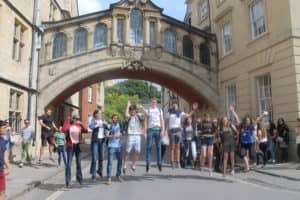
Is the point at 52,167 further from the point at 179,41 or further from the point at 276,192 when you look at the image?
the point at 179,41

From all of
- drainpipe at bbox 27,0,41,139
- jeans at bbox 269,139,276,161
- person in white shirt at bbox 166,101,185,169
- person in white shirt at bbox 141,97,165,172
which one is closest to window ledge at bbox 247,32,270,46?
jeans at bbox 269,139,276,161

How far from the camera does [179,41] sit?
2052 cm

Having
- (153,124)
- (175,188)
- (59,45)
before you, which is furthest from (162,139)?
(59,45)

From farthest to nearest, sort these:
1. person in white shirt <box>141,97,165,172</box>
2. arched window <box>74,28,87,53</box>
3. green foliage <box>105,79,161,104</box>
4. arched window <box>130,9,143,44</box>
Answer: green foliage <box>105,79,161,104</box>, arched window <box>130,9,143,44</box>, arched window <box>74,28,87,53</box>, person in white shirt <box>141,97,165,172</box>

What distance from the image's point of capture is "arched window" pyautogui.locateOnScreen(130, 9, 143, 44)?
66.3 feet

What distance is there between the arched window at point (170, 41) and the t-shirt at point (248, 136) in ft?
32.2

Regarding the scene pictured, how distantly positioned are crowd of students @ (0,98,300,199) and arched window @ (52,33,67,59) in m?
7.34

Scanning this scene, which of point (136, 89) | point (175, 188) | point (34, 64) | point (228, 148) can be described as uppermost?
point (136, 89)

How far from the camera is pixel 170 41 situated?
2055 centimetres

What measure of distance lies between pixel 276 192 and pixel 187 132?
419cm

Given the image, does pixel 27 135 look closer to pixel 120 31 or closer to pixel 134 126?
pixel 134 126

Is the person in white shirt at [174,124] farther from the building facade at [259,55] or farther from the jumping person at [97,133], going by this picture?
the building facade at [259,55]

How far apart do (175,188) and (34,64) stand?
497 inches

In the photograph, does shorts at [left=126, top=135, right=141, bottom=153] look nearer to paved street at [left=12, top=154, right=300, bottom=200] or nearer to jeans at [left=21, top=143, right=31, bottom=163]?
paved street at [left=12, top=154, right=300, bottom=200]
